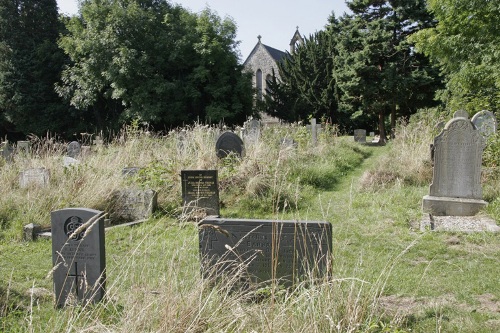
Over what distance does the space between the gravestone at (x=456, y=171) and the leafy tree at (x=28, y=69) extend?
26.6 metres

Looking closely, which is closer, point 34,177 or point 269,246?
point 269,246

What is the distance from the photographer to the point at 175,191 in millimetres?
8836

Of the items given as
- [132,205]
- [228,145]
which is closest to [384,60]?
[228,145]

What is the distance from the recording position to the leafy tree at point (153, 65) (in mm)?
25609

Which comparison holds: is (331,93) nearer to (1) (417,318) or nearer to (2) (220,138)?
(2) (220,138)

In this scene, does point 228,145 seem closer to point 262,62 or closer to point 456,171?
point 456,171

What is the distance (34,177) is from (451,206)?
800 centimetres

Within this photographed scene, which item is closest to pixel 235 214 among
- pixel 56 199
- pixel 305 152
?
pixel 56 199

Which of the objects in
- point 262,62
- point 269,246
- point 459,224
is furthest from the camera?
point 262,62

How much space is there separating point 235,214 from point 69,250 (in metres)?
4.37

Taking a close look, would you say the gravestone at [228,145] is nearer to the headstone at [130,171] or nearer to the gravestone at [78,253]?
the headstone at [130,171]

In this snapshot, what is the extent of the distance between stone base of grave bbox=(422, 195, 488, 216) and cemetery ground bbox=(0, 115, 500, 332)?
27 cm

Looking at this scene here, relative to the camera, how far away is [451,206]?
7.74m

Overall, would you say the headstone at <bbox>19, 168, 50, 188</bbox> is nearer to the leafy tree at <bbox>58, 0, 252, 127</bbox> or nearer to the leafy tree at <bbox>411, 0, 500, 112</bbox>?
the leafy tree at <bbox>411, 0, 500, 112</bbox>
